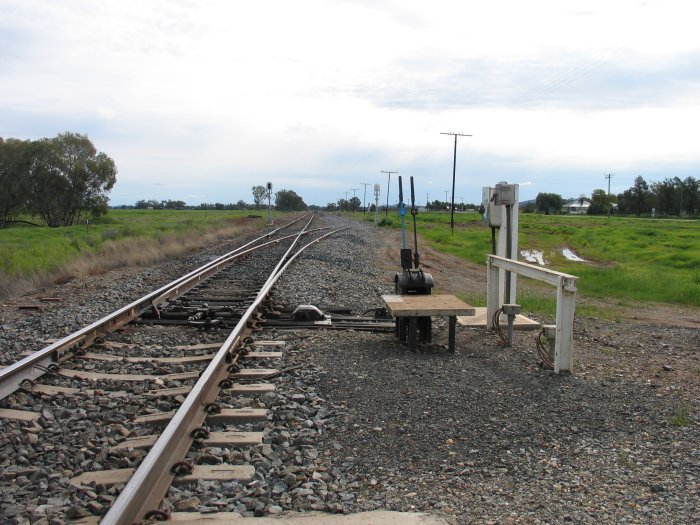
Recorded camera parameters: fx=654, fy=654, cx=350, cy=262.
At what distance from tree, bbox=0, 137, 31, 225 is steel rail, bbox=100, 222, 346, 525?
58565 mm

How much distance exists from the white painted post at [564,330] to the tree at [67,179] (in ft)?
195

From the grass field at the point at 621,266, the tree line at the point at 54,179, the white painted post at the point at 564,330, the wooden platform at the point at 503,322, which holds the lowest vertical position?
the grass field at the point at 621,266

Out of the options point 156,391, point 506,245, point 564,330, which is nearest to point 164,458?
point 156,391

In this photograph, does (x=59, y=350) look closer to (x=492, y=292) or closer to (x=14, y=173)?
(x=492, y=292)

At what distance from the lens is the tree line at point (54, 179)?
56.8m

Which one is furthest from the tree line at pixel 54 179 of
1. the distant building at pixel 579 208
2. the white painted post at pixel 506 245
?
the distant building at pixel 579 208

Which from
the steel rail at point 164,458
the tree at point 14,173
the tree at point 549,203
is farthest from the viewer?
the tree at point 549,203

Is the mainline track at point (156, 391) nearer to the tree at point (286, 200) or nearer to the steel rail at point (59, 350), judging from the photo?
the steel rail at point (59, 350)

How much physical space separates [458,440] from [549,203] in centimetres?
16886

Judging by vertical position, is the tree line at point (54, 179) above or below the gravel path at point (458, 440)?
above

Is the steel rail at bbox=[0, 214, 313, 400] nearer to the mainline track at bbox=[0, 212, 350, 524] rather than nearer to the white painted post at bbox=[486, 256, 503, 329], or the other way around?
the mainline track at bbox=[0, 212, 350, 524]

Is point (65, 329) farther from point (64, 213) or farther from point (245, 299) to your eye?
point (64, 213)

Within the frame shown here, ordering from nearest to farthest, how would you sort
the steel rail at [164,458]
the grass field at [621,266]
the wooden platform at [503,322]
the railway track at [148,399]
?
1. the steel rail at [164,458]
2. the railway track at [148,399]
3. the wooden platform at [503,322]
4. the grass field at [621,266]

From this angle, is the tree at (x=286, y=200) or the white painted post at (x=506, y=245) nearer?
the white painted post at (x=506, y=245)
